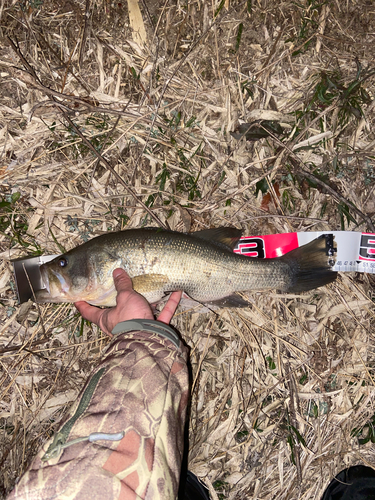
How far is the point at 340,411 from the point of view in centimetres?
382

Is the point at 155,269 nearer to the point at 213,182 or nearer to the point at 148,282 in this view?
the point at 148,282

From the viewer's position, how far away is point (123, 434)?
2.12 metres

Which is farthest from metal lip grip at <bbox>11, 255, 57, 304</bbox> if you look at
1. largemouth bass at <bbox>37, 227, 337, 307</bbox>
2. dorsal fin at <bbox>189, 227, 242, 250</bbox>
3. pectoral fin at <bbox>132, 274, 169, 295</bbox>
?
dorsal fin at <bbox>189, 227, 242, 250</bbox>

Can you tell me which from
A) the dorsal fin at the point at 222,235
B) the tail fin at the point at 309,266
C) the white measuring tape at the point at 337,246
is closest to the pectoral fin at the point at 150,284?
the dorsal fin at the point at 222,235

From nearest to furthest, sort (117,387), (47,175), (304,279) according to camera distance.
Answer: (117,387)
(304,279)
(47,175)

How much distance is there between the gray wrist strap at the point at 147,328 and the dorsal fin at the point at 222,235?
108 centimetres

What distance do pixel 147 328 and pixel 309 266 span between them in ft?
5.89

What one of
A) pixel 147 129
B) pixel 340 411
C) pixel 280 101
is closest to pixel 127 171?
pixel 147 129

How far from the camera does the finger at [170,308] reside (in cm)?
316

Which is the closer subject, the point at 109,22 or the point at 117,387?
the point at 117,387

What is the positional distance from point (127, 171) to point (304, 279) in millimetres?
2171

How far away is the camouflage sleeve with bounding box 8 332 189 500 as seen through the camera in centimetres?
191

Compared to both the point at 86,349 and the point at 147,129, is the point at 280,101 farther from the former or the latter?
the point at 86,349

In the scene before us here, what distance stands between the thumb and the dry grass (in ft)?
2.32
